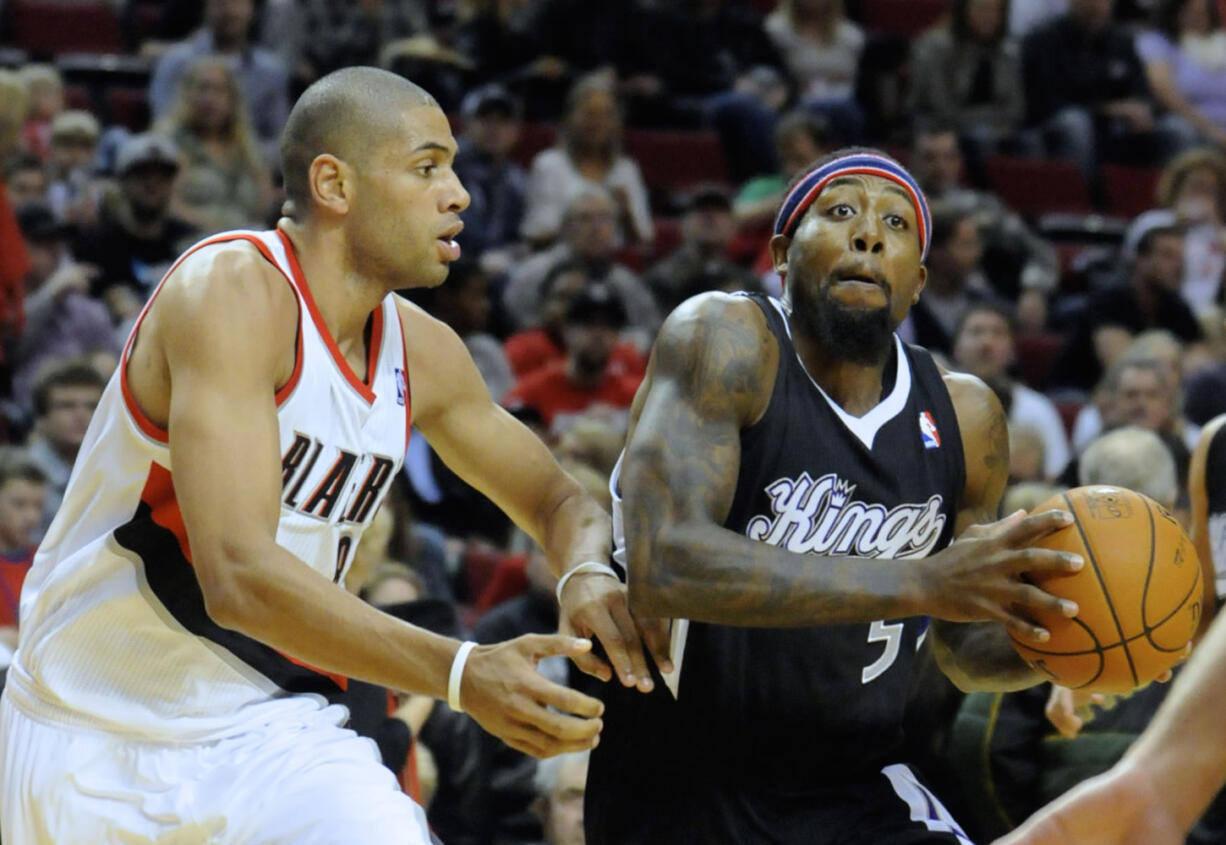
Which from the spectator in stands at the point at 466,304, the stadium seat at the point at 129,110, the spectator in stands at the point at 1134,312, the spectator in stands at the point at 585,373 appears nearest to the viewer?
the spectator in stands at the point at 585,373

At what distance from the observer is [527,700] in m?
3.44

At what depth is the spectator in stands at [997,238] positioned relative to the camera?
461 inches

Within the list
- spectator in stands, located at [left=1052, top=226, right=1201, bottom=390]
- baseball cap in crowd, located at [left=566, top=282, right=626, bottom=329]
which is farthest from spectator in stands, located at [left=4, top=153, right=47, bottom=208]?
spectator in stands, located at [left=1052, top=226, right=1201, bottom=390]

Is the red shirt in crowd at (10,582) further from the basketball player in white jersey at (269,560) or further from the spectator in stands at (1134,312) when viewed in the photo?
the spectator in stands at (1134,312)

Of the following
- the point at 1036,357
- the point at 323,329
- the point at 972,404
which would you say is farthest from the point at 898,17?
the point at 323,329

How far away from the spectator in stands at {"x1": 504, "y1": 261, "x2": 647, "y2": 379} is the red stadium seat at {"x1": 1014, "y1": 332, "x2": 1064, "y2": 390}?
2.61 meters

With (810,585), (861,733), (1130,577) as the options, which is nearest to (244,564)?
(810,585)

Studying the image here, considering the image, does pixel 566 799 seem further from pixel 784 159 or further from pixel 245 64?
pixel 245 64

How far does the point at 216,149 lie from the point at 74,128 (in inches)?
32.1

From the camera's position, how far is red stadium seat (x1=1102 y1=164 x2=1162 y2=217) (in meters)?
13.4

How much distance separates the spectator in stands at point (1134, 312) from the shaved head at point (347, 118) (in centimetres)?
729

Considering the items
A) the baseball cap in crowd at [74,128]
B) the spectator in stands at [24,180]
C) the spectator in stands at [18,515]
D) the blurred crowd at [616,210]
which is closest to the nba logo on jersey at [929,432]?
the blurred crowd at [616,210]

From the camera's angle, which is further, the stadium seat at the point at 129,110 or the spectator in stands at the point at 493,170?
the stadium seat at the point at 129,110

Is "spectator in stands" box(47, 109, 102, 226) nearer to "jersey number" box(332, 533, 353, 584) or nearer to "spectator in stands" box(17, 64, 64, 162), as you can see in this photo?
"spectator in stands" box(17, 64, 64, 162)
